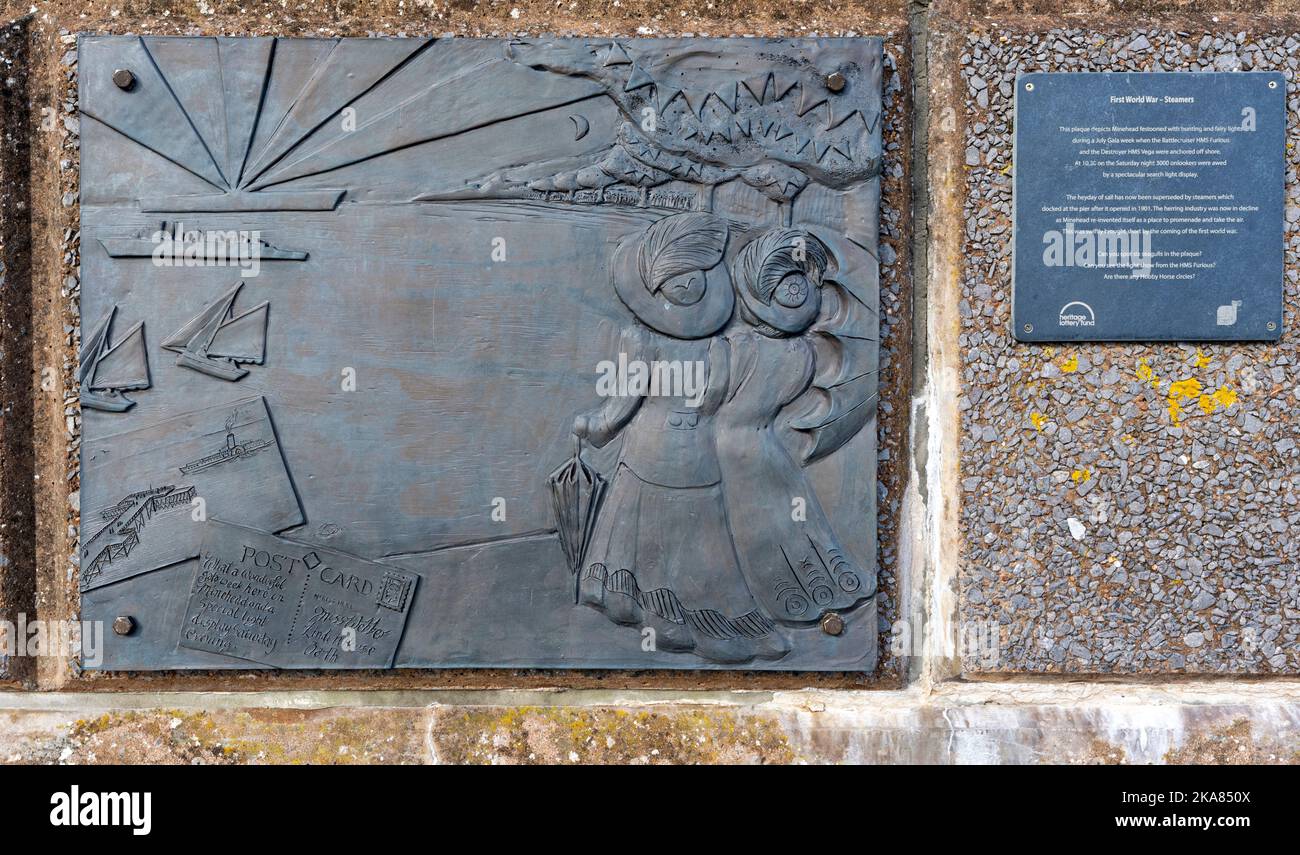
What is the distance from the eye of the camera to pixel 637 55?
3.07 m

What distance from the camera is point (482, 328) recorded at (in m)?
3.08

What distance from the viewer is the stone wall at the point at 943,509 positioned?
3143 mm

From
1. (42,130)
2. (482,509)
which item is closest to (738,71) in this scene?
(482,509)

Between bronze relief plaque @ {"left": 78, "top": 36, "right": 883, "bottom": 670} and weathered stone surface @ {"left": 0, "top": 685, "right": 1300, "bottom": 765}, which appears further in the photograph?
weathered stone surface @ {"left": 0, "top": 685, "right": 1300, "bottom": 765}

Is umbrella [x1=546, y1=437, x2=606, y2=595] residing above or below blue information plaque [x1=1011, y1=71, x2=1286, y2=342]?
below

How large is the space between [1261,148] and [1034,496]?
145 centimetres

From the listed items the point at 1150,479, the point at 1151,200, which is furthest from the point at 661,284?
the point at 1150,479

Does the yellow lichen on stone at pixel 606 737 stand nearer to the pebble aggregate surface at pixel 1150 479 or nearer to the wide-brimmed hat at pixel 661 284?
the pebble aggregate surface at pixel 1150 479

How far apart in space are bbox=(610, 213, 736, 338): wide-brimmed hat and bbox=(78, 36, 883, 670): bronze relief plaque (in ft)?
0.04

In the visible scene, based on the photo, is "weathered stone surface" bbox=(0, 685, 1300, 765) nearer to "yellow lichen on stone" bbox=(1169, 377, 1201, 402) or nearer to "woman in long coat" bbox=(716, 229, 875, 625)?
"woman in long coat" bbox=(716, 229, 875, 625)

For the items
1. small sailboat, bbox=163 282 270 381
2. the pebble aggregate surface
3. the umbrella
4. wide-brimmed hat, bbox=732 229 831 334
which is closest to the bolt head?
the pebble aggregate surface

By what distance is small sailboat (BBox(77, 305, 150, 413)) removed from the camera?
3.07 m

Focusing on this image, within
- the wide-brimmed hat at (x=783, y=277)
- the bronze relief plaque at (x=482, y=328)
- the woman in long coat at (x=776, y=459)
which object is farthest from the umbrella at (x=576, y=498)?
the wide-brimmed hat at (x=783, y=277)

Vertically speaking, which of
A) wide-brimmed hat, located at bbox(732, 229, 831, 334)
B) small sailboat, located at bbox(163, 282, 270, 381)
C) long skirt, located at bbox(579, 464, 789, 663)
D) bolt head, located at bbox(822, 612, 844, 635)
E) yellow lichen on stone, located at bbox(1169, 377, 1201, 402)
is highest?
wide-brimmed hat, located at bbox(732, 229, 831, 334)
